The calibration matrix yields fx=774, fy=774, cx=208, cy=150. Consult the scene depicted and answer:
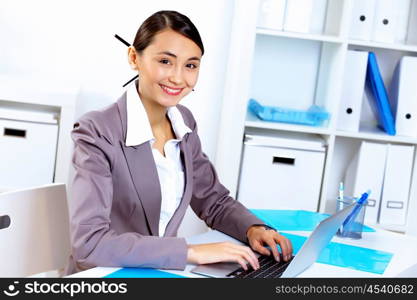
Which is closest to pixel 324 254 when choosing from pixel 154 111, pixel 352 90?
pixel 154 111

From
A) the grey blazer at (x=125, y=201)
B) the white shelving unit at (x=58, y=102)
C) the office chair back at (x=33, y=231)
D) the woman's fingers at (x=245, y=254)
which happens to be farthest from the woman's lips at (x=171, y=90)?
the white shelving unit at (x=58, y=102)

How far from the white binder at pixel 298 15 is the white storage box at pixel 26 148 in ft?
3.60

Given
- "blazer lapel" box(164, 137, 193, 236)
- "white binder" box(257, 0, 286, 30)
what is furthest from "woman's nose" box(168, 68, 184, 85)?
"white binder" box(257, 0, 286, 30)

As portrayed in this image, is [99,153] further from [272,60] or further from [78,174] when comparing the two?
[272,60]

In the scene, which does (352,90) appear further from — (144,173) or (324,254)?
(144,173)

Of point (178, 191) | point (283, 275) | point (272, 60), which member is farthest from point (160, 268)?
point (272, 60)

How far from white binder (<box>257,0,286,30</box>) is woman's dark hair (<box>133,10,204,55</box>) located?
4.57 feet

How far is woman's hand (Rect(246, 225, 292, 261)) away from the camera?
191cm

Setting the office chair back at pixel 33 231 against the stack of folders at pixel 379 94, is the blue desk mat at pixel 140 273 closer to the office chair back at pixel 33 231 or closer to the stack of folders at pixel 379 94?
the office chair back at pixel 33 231

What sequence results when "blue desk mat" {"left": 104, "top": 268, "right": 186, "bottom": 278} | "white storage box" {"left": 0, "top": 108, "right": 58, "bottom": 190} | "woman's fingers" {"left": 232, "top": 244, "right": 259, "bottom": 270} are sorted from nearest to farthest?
"blue desk mat" {"left": 104, "top": 268, "right": 186, "bottom": 278}
"woman's fingers" {"left": 232, "top": 244, "right": 259, "bottom": 270}
"white storage box" {"left": 0, "top": 108, "right": 58, "bottom": 190}

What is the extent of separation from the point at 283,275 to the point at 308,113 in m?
1.83

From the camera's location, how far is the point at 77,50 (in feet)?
12.2

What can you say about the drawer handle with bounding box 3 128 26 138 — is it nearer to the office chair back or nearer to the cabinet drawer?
the cabinet drawer

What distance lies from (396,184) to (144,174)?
6.06ft
